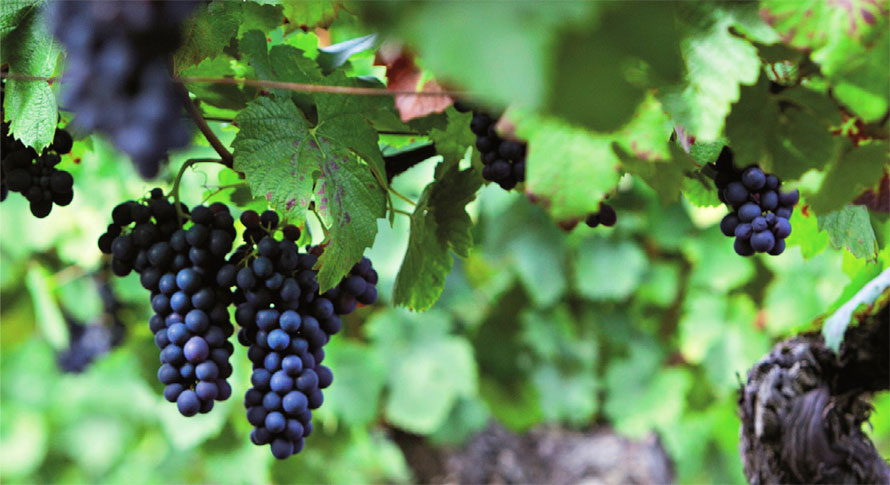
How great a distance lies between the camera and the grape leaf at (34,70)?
0.62 meters

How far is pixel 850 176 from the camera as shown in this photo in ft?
1.63

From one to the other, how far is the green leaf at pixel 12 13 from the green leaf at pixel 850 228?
614mm

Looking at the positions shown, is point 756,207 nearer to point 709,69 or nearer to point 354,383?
point 709,69

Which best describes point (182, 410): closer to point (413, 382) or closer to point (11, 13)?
point (11, 13)

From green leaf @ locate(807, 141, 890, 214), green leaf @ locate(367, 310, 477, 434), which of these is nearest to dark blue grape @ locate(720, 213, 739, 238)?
green leaf @ locate(807, 141, 890, 214)

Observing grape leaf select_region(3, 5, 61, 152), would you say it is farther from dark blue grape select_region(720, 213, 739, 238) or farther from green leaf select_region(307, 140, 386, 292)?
dark blue grape select_region(720, 213, 739, 238)

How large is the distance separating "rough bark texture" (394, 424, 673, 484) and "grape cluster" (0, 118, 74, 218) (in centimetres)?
179

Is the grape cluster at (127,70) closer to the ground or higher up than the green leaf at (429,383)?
higher up

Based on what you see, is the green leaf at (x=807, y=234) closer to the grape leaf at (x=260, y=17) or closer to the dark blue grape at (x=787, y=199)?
the dark blue grape at (x=787, y=199)

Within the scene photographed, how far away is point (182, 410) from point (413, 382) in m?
1.58

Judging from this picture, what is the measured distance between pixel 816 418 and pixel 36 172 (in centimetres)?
75

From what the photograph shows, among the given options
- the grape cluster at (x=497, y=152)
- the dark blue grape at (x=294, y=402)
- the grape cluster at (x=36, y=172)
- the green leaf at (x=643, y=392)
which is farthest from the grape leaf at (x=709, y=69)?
the green leaf at (x=643, y=392)

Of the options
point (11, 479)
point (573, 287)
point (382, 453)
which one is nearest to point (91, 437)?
point (11, 479)

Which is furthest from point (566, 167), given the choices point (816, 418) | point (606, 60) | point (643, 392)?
point (643, 392)
